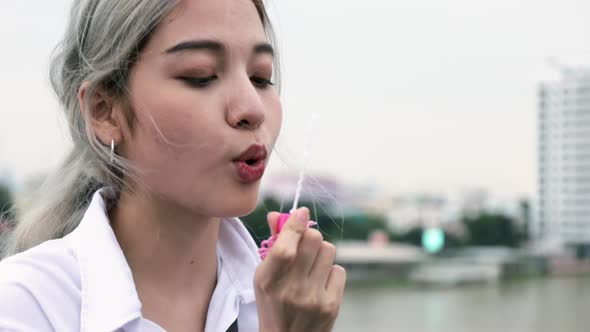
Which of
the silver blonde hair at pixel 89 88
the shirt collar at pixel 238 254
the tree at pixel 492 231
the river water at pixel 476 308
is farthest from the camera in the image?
the tree at pixel 492 231

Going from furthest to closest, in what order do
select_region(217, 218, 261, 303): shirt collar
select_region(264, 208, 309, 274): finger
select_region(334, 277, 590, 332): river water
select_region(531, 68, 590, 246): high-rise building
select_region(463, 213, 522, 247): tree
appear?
select_region(463, 213, 522, 247): tree, select_region(531, 68, 590, 246): high-rise building, select_region(334, 277, 590, 332): river water, select_region(217, 218, 261, 303): shirt collar, select_region(264, 208, 309, 274): finger

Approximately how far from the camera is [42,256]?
756 millimetres

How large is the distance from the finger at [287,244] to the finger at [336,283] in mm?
61

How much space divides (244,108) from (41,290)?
263 mm

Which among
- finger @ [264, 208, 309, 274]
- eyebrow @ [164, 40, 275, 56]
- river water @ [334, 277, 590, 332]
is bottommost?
river water @ [334, 277, 590, 332]

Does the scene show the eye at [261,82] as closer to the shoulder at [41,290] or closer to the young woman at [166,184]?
the young woman at [166,184]

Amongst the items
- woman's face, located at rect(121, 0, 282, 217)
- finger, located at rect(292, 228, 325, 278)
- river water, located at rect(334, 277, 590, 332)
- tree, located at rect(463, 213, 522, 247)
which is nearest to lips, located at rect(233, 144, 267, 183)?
woman's face, located at rect(121, 0, 282, 217)

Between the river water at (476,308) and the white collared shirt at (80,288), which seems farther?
the river water at (476,308)

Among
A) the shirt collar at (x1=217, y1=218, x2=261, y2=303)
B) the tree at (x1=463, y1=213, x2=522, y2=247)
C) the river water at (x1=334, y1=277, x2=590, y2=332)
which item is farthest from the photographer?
the tree at (x1=463, y1=213, x2=522, y2=247)

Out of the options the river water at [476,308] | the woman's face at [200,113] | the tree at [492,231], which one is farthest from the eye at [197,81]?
the tree at [492,231]

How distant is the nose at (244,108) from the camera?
2.49 ft

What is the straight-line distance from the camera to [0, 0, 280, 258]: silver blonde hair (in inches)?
30.6

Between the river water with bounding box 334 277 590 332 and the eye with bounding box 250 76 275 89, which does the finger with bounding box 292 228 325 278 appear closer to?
the eye with bounding box 250 76 275 89

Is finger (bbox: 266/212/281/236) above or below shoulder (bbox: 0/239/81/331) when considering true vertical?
above
